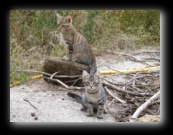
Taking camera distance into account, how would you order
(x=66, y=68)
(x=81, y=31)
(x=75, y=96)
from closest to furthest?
1. (x=75, y=96)
2. (x=66, y=68)
3. (x=81, y=31)

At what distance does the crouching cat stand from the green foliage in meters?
1.00

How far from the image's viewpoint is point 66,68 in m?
4.38

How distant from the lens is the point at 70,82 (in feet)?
14.5

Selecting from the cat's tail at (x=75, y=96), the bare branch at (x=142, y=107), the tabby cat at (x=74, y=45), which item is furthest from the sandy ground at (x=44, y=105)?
the tabby cat at (x=74, y=45)

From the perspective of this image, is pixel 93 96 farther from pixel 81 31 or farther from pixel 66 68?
pixel 81 31

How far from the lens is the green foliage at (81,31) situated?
16.0ft

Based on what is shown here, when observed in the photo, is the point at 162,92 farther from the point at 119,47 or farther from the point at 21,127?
the point at 119,47

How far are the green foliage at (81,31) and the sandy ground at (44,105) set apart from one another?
36 cm

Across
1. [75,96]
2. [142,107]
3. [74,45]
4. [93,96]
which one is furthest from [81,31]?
[142,107]

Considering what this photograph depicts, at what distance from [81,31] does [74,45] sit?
0.81 m

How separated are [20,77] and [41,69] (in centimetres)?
39

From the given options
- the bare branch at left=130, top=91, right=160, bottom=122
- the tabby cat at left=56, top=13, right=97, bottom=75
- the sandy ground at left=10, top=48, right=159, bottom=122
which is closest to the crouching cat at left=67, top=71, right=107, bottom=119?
the sandy ground at left=10, top=48, right=159, bottom=122

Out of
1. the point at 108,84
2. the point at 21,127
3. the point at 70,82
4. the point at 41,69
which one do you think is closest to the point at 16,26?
the point at 41,69
